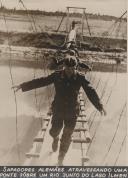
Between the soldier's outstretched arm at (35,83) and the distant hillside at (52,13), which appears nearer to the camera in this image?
the soldier's outstretched arm at (35,83)

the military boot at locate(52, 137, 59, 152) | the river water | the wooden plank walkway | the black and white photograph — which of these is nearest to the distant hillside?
the black and white photograph

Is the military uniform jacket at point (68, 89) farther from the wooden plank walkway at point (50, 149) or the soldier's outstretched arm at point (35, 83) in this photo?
the wooden plank walkway at point (50, 149)

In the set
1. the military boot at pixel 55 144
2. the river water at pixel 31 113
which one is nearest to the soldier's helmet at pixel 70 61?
the river water at pixel 31 113

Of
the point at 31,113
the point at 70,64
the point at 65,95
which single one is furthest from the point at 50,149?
the point at 70,64

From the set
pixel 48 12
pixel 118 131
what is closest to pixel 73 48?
pixel 48 12

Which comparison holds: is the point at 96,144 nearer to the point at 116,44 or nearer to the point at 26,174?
the point at 26,174

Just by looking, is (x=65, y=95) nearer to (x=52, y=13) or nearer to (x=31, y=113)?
(x=31, y=113)

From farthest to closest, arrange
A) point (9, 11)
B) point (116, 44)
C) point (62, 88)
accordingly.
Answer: point (116, 44) → point (9, 11) → point (62, 88)

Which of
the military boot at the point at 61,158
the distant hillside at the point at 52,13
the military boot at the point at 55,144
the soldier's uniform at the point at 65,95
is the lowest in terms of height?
the military boot at the point at 61,158
